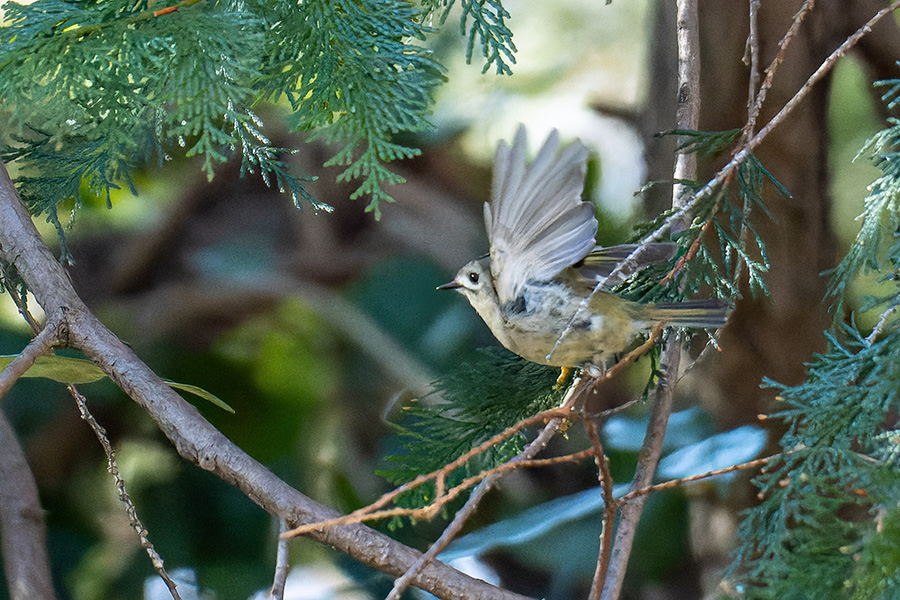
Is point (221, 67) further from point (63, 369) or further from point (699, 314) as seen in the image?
point (699, 314)

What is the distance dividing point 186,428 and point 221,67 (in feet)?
1.05

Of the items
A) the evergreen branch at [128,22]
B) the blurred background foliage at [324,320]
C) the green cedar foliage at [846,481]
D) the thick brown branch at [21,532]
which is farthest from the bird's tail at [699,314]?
the thick brown branch at [21,532]

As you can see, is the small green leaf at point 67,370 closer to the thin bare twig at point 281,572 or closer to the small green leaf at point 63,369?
the small green leaf at point 63,369

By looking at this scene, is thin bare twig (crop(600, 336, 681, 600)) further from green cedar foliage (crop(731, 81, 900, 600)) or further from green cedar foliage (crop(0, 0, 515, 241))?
green cedar foliage (crop(0, 0, 515, 241))

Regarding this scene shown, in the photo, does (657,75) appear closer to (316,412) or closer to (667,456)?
(667,456)

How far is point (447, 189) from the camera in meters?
1.95

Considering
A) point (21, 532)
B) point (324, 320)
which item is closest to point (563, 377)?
point (21, 532)

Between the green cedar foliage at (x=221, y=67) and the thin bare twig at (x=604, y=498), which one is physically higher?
the green cedar foliage at (x=221, y=67)

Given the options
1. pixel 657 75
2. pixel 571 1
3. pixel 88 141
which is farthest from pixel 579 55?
pixel 88 141

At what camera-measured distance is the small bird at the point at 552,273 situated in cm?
67

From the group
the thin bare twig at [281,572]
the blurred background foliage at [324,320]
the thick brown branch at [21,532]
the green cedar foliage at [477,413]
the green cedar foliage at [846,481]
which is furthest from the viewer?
the blurred background foliage at [324,320]

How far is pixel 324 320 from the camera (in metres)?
1.86

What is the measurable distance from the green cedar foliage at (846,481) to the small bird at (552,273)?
0.18 m

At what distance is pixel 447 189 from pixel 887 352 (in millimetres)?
1452
